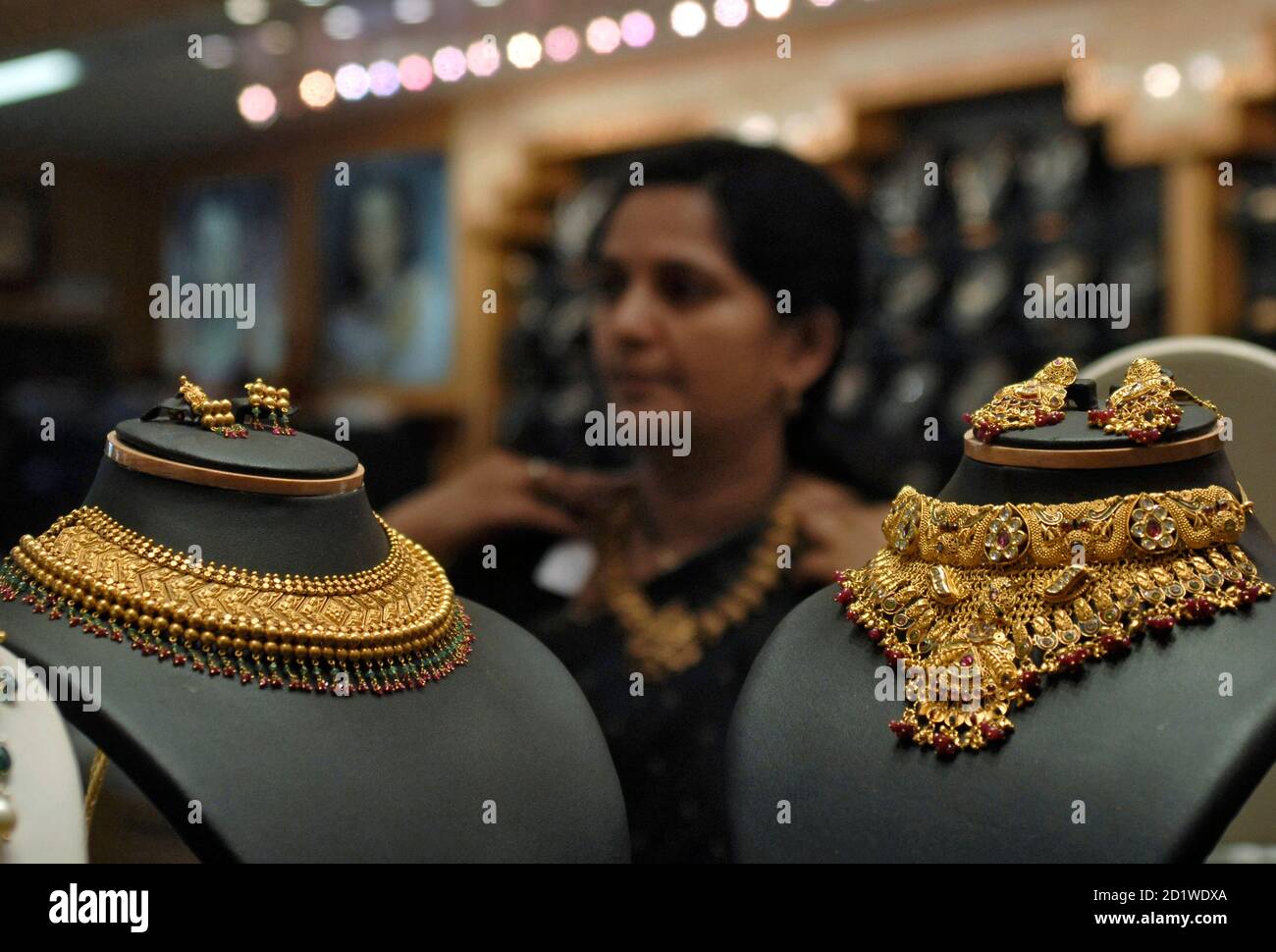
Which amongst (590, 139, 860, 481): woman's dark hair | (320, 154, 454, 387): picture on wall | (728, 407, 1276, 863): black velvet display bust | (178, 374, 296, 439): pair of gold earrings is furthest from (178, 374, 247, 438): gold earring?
(320, 154, 454, 387): picture on wall

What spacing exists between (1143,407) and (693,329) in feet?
1.89

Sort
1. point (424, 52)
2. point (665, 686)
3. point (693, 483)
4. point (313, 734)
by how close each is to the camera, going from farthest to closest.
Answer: point (424, 52)
point (693, 483)
point (665, 686)
point (313, 734)

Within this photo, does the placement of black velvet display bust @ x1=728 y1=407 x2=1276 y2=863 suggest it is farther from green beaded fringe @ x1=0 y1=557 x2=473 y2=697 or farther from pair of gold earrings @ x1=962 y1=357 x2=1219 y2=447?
green beaded fringe @ x1=0 y1=557 x2=473 y2=697

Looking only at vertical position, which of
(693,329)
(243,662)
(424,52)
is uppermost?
(424,52)

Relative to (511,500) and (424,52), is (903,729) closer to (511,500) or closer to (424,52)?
(511,500)

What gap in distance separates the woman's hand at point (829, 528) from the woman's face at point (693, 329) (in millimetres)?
96

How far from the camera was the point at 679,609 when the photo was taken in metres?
1.32

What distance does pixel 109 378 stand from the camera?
1.36 metres

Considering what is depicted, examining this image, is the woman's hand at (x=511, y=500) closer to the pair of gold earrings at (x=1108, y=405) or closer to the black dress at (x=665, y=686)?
the black dress at (x=665, y=686)

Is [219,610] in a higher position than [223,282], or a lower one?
lower

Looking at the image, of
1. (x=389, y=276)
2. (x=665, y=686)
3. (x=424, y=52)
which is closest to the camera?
(x=665, y=686)

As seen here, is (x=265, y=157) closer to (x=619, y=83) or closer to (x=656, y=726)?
(x=619, y=83)

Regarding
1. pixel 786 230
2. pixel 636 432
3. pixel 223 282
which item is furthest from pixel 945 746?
pixel 223 282
